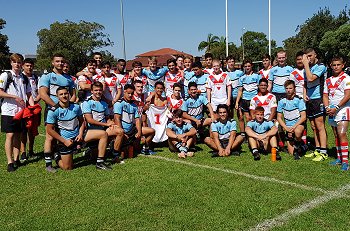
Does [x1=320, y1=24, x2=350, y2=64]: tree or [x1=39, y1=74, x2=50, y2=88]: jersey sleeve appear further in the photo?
[x1=320, y1=24, x2=350, y2=64]: tree

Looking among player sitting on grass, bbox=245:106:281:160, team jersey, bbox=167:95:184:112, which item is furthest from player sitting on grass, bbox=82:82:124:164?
player sitting on grass, bbox=245:106:281:160

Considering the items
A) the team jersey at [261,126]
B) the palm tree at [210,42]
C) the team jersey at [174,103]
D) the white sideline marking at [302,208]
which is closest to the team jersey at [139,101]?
the team jersey at [174,103]

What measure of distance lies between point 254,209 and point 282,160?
2656 mm

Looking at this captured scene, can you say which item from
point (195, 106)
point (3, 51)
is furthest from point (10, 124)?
point (3, 51)

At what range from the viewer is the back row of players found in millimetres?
6254

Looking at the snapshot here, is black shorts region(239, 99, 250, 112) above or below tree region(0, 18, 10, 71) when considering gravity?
below

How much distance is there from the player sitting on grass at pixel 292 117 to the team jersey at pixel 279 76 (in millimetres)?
570

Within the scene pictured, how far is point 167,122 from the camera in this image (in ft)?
26.9

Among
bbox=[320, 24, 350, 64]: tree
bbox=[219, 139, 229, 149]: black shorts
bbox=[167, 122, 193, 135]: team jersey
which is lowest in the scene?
bbox=[219, 139, 229, 149]: black shorts

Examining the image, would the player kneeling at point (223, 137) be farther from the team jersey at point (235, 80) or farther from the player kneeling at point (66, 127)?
the player kneeling at point (66, 127)

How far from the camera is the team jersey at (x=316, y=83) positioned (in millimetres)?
6547

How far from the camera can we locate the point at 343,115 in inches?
231

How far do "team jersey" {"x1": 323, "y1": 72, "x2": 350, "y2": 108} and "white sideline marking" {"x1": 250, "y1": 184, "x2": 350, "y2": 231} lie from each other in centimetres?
162

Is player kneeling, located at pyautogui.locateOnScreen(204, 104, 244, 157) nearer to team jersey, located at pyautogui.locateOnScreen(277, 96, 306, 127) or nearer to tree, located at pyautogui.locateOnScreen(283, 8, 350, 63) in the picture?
team jersey, located at pyautogui.locateOnScreen(277, 96, 306, 127)
